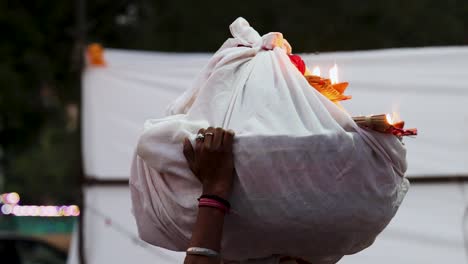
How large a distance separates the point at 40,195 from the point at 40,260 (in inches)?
833

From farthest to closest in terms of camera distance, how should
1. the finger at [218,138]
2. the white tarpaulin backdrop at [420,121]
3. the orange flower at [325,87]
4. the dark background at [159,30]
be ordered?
the dark background at [159,30] → the white tarpaulin backdrop at [420,121] → the orange flower at [325,87] → the finger at [218,138]

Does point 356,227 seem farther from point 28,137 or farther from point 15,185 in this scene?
point 15,185

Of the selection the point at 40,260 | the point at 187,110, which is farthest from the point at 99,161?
the point at 40,260

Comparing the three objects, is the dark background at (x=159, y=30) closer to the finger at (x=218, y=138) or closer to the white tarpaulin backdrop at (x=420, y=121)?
the white tarpaulin backdrop at (x=420, y=121)

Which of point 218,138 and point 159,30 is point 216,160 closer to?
point 218,138

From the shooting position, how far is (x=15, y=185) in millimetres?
29797

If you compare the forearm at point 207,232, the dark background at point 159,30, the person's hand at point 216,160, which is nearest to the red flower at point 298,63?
the person's hand at point 216,160

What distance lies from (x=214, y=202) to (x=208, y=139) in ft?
0.40

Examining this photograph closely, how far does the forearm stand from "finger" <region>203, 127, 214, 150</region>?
0.12m

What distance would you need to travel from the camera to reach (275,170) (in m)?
1.79

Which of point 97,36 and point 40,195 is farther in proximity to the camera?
point 40,195

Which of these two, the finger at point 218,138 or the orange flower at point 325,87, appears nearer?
the finger at point 218,138

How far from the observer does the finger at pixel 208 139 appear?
1788 millimetres

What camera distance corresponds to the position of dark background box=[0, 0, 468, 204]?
11.9 meters
